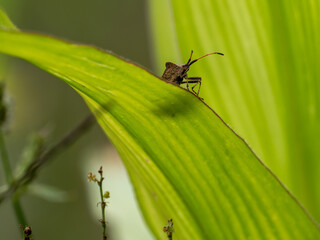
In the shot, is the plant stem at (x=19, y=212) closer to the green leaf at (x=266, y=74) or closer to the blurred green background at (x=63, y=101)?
the green leaf at (x=266, y=74)

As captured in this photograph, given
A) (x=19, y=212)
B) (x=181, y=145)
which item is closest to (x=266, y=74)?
(x=181, y=145)

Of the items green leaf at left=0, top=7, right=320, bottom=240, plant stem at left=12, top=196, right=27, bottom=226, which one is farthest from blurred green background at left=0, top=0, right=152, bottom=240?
green leaf at left=0, top=7, right=320, bottom=240

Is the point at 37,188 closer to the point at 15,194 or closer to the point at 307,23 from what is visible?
the point at 15,194

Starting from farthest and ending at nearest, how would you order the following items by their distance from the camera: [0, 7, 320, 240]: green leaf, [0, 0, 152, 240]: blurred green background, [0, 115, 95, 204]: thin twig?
[0, 0, 152, 240]: blurred green background
[0, 115, 95, 204]: thin twig
[0, 7, 320, 240]: green leaf

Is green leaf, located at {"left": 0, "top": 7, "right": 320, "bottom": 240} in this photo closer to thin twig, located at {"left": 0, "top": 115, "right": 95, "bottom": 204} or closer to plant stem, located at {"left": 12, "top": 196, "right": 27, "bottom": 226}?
thin twig, located at {"left": 0, "top": 115, "right": 95, "bottom": 204}

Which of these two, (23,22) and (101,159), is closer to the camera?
(101,159)

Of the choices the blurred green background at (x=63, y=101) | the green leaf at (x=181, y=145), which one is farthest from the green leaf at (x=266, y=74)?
the blurred green background at (x=63, y=101)

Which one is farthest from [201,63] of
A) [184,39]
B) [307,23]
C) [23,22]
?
[23,22]
